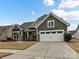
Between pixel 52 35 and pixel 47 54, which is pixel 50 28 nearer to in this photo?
pixel 52 35

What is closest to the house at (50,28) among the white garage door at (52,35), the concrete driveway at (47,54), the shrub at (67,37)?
the white garage door at (52,35)

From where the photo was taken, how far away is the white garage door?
3884 centimetres

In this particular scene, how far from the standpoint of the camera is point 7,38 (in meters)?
47.2

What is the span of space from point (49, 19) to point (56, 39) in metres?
5.00

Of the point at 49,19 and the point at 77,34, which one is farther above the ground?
the point at 49,19

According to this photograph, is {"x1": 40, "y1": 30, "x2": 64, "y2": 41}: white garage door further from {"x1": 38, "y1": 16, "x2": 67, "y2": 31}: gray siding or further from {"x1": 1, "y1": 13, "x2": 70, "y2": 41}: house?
{"x1": 38, "y1": 16, "x2": 67, "y2": 31}: gray siding

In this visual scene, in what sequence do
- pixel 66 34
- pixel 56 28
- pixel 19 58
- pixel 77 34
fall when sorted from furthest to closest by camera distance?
pixel 77 34 < pixel 56 28 < pixel 66 34 < pixel 19 58

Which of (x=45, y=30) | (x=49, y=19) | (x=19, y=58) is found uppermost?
(x=49, y=19)

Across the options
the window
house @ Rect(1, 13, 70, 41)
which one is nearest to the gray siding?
house @ Rect(1, 13, 70, 41)

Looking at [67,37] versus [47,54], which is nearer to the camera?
[47,54]

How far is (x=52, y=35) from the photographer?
130 ft

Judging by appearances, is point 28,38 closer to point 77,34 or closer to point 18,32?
point 18,32

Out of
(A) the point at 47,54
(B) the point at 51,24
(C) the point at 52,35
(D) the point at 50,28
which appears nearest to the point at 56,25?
(B) the point at 51,24

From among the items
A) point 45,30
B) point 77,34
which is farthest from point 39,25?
point 77,34
